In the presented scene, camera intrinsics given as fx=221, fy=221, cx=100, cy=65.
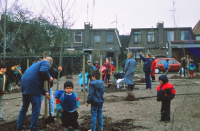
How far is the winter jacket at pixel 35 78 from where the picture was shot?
15.3 ft

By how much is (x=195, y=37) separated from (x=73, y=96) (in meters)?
41.5

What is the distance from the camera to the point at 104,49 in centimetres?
4112

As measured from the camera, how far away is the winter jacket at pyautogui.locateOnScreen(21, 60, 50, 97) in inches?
183

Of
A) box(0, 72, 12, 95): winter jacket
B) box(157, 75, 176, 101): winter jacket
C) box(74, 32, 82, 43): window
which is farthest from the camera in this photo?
box(74, 32, 82, 43): window

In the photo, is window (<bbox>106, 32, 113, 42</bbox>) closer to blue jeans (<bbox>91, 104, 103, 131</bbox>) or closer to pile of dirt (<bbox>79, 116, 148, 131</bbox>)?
pile of dirt (<bbox>79, 116, 148, 131</bbox>)

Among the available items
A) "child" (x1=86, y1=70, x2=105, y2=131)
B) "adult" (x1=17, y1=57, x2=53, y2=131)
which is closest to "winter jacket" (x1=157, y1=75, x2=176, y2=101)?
"child" (x1=86, y1=70, x2=105, y2=131)

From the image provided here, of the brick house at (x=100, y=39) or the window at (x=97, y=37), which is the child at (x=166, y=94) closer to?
the brick house at (x=100, y=39)

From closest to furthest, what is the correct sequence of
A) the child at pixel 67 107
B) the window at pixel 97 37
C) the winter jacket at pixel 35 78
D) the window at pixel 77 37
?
the child at pixel 67 107 → the winter jacket at pixel 35 78 → the window at pixel 97 37 → the window at pixel 77 37

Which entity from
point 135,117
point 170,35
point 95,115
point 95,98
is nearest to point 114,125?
point 95,115

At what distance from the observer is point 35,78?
15.4ft

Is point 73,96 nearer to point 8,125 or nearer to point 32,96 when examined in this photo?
point 32,96

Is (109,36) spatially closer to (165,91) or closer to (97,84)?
(165,91)

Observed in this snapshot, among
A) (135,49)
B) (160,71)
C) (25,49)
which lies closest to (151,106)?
(160,71)

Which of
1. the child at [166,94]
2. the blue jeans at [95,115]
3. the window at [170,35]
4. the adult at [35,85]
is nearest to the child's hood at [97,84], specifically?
the blue jeans at [95,115]
